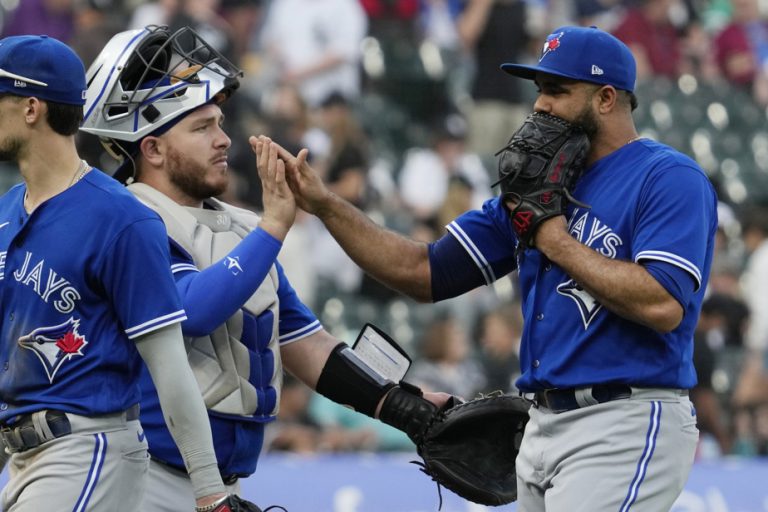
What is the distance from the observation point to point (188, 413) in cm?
414

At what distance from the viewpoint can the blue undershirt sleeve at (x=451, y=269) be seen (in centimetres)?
516

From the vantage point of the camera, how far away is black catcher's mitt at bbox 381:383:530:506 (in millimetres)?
5148

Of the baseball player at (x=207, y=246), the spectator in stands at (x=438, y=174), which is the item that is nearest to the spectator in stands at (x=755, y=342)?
the spectator in stands at (x=438, y=174)

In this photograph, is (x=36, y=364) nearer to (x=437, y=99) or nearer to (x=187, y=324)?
(x=187, y=324)

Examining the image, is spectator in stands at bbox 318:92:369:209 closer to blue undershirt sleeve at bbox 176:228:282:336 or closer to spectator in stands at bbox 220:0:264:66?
spectator in stands at bbox 220:0:264:66

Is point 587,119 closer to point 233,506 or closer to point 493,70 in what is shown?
point 233,506

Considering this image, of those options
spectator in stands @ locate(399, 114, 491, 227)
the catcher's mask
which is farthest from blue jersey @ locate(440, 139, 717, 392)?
spectator in stands @ locate(399, 114, 491, 227)

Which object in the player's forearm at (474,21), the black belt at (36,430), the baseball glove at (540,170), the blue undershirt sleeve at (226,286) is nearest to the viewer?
the black belt at (36,430)

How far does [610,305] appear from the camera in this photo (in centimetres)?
443

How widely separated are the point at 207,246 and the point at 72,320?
831 millimetres

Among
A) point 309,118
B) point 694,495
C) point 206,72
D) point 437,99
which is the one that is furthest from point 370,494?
point 437,99

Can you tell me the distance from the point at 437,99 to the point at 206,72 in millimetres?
9064

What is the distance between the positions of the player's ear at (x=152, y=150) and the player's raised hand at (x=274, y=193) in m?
0.35

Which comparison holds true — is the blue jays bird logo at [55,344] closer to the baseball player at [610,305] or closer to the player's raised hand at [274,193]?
the player's raised hand at [274,193]
